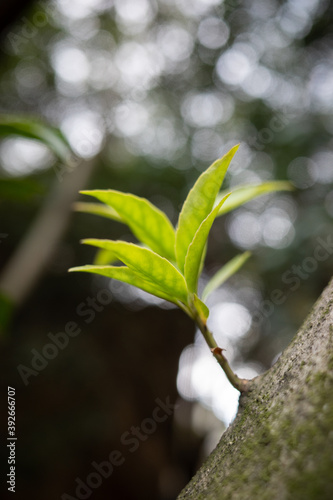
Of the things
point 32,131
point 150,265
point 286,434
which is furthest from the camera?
point 32,131

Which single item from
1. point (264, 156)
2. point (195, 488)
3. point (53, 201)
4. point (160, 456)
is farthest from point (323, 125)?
point (160, 456)

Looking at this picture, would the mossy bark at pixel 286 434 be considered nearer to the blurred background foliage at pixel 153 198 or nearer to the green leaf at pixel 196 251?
the green leaf at pixel 196 251

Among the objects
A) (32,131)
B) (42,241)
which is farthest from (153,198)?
(32,131)

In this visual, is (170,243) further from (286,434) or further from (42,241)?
(42,241)

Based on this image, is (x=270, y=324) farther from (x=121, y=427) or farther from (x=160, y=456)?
(x=160, y=456)

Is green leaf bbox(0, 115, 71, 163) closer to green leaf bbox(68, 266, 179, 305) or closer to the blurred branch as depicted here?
green leaf bbox(68, 266, 179, 305)
